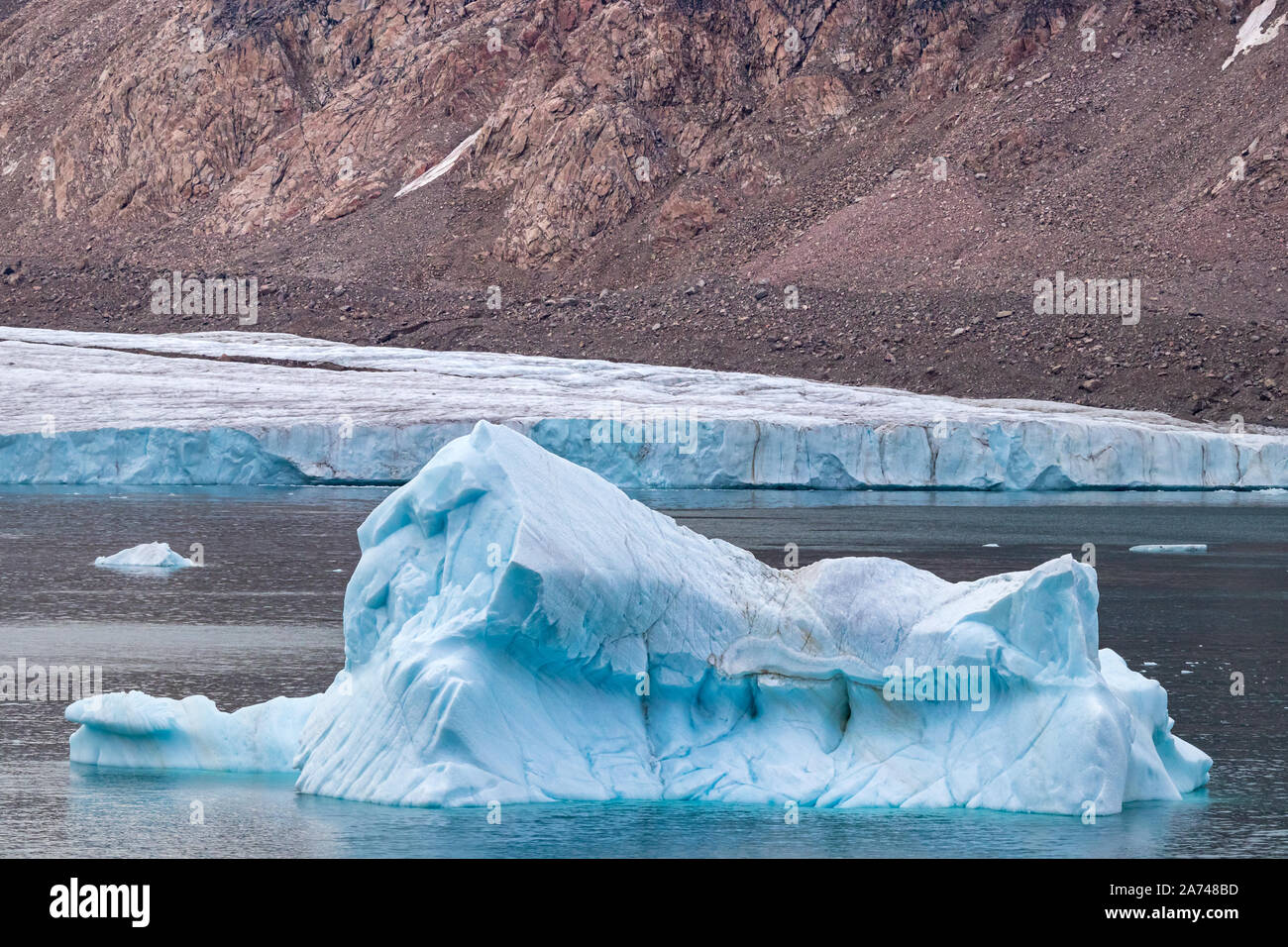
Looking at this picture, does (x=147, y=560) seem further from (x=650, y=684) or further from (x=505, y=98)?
(x=505, y=98)

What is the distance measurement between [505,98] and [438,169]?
2.92 m

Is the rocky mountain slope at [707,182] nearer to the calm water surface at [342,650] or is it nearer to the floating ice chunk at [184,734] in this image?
the calm water surface at [342,650]

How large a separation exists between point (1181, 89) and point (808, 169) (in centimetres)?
1018

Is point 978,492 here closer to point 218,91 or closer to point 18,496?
point 18,496

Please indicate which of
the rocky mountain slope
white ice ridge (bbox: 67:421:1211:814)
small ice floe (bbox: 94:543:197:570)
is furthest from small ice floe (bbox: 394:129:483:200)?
white ice ridge (bbox: 67:421:1211:814)

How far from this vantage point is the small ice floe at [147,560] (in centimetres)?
1464

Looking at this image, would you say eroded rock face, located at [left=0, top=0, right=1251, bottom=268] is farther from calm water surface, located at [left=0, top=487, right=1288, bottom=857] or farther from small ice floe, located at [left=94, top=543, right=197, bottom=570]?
small ice floe, located at [left=94, top=543, right=197, bottom=570]

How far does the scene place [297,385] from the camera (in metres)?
29.8

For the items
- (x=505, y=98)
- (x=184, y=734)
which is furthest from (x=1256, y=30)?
(x=184, y=734)

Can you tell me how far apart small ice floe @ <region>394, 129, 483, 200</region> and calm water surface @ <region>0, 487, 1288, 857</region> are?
27424mm

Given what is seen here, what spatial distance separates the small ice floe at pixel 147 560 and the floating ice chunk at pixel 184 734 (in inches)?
298

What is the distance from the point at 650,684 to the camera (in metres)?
6.85

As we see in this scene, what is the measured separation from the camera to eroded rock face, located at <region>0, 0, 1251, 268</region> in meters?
47.5

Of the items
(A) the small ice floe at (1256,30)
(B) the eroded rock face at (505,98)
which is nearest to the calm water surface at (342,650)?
(A) the small ice floe at (1256,30)
